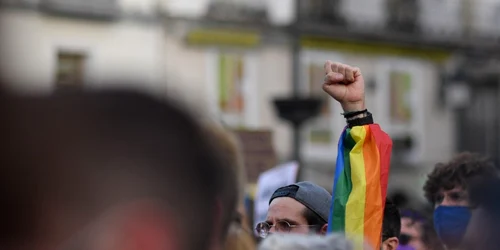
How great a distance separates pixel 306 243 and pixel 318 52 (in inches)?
827

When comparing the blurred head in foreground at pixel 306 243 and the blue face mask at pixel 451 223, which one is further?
the blue face mask at pixel 451 223

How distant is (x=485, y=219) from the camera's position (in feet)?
10.2

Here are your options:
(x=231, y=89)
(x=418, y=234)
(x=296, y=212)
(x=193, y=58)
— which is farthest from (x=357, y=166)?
(x=231, y=89)

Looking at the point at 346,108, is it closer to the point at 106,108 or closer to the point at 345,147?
the point at 345,147

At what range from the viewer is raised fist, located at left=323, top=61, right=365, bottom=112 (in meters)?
2.65

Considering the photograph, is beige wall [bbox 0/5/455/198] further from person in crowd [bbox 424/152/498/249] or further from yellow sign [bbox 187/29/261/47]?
person in crowd [bbox 424/152/498/249]

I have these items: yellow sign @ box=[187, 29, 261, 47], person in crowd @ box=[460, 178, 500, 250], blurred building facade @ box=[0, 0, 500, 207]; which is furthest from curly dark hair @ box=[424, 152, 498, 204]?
yellow sign @ box=[187, 29, 261, 47]

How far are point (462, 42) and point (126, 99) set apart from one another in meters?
24.2

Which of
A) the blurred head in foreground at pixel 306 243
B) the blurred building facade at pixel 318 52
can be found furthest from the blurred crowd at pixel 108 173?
the blurred building facade at pixel 318 52

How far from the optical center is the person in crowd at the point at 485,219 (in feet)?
9.96

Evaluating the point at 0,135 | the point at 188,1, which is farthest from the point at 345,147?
the point at 188,1

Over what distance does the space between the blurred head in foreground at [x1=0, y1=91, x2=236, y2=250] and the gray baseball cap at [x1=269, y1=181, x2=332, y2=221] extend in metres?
1.66

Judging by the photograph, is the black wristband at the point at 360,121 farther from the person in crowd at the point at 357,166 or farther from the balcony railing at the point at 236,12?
the balcony railing at the point at 236,12

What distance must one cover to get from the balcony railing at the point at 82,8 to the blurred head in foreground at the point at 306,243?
711 inches
